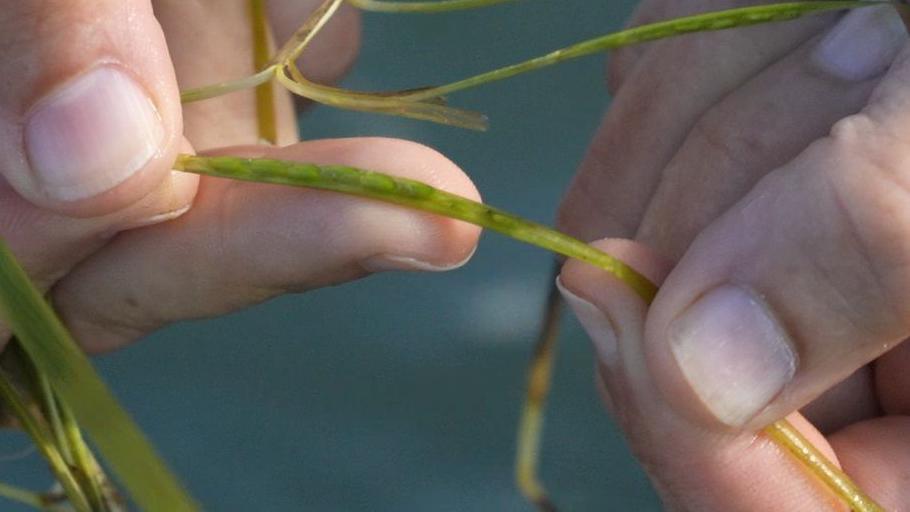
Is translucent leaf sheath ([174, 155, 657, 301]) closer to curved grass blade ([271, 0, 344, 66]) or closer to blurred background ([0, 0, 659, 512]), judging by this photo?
curved grass blade ([271, 0, 344, 66])

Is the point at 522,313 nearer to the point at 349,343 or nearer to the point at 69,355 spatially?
the point at 349,343

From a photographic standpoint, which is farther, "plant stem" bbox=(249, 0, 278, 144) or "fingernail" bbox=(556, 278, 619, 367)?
"plant stem" bbox=(249, 0, 278, 144)

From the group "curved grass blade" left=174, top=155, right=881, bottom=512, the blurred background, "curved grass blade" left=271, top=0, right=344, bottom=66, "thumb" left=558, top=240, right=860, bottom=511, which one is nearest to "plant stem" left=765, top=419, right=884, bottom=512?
"thumb" left=558, top=240, right=860, bottom=511

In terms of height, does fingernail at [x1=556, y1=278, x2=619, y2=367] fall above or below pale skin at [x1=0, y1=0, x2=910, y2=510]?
below

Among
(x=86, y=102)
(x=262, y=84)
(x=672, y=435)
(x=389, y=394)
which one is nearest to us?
(x=86, y=102)

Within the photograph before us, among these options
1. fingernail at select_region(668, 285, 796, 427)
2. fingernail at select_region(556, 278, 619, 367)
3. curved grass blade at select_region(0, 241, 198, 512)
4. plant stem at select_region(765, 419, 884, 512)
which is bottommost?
curved grass blade at select_region(0, 241, 198, 512)

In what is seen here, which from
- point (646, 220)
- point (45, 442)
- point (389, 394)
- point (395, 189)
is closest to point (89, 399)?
point (395, 189)

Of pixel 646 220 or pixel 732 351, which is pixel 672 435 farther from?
pixel 646 220

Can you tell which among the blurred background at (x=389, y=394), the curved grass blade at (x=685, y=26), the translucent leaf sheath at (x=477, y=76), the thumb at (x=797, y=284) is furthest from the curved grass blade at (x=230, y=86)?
the blurred background at (x=389, y=394)
